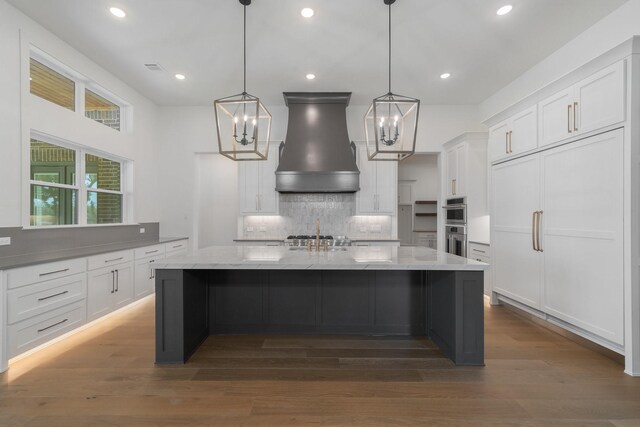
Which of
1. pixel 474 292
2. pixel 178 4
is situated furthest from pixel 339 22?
pixel 474 292

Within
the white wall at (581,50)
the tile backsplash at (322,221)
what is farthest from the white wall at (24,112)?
the white wall at (581,50)

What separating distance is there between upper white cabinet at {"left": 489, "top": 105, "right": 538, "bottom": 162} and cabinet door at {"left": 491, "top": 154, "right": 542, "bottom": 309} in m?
0.13

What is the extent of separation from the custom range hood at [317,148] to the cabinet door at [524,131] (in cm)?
223

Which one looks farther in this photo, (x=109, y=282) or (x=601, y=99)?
(x=109, y=282)

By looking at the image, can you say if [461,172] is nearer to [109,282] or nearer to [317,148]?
[317,148]

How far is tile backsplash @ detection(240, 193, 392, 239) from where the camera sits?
6055 millimetres

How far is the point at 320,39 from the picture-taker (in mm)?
3732

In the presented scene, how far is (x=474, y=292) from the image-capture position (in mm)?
2666

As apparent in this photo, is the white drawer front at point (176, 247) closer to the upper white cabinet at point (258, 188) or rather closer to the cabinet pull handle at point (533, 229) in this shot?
the upper white cabinet at point (258, 188)

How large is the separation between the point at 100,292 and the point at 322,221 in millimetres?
3548

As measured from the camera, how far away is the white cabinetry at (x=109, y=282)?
3.63m

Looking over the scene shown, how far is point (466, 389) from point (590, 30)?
3950 mm

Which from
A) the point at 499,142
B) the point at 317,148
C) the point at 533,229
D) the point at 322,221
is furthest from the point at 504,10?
the point at 322,221

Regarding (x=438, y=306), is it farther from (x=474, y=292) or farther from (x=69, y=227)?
(x=69, y=227)
